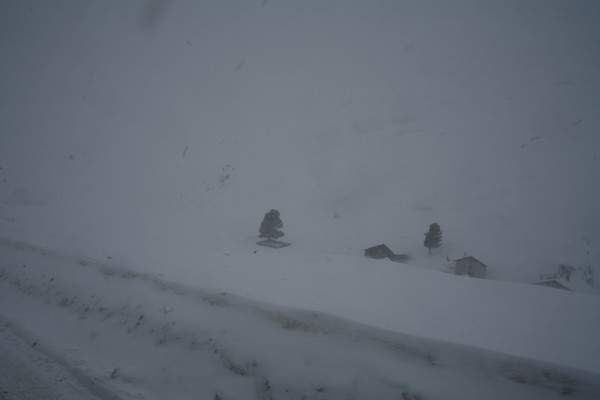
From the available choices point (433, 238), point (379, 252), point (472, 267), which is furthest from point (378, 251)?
point (472, 267)

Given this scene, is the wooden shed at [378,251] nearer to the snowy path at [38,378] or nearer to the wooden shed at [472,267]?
the wooden shed at [472,267]

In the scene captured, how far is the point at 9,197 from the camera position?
34.1 meters

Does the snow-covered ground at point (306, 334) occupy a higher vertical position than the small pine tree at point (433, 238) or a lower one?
lower

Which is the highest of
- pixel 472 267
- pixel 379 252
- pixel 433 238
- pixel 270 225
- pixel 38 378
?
pixel 433 238

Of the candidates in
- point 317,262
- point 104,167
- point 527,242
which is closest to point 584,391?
point 317,262

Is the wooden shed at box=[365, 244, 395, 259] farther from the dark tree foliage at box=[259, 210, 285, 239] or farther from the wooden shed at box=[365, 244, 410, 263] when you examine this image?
the dark tree foliage at box=[259, 210, 285, 239]

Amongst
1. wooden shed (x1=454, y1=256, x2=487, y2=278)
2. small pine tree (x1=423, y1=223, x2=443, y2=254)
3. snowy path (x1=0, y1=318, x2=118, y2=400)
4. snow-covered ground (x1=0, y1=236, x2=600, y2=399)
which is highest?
small pine tree (x1=423, y1=223, x2=443, y2=254)

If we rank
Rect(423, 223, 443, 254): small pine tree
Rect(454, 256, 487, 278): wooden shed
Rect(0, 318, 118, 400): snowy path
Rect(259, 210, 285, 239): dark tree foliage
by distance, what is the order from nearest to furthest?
1. Rect(0, 318, 118, 400): snowy path
2. Rect(454, 256, 487, 278): wooden shed
3. Rect(259, 210, 285, 239): dark tree foliage
4. Rect(423, 223, 443, 254): small pine tree

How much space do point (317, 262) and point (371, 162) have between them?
44.6 metres

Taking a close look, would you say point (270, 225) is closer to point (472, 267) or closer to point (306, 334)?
point (472, 267)

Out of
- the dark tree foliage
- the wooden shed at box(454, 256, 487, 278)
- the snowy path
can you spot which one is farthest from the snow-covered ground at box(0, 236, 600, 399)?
the dark tree foliage

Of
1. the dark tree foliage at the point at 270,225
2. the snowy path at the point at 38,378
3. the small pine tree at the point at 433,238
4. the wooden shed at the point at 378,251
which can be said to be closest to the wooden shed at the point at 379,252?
the wooden shed at the point at 378,251

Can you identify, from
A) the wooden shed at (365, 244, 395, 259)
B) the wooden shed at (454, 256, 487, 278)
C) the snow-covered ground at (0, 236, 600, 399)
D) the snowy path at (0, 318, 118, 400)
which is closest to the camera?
the snowy path at (0, 318, 118, 400)

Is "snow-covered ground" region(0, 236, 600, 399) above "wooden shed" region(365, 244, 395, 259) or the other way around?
the other way around
